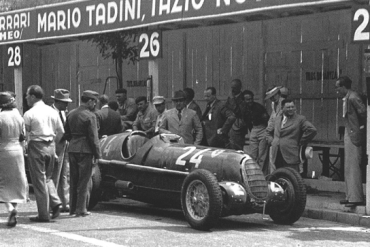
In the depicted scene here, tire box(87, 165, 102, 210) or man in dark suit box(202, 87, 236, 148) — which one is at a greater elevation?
man in dark suit box(202, 87, 236, 148)

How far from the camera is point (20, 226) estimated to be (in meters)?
11.8

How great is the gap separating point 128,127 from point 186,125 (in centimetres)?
240

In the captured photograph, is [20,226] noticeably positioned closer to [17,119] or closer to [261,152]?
[17,119]

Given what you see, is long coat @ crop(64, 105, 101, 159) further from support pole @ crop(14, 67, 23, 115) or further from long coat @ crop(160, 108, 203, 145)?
support pole @ crop(14, 67, 23, 115)

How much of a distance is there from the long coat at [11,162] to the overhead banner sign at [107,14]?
15.2 feet

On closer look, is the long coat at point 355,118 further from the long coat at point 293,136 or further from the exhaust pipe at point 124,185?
the exhaust pipe at point 124,185

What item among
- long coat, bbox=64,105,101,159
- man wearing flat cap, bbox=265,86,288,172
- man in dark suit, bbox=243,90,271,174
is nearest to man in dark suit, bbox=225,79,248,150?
man in dark suit, bbox=243,90,271,174

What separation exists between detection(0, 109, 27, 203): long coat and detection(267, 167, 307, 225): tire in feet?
11.8

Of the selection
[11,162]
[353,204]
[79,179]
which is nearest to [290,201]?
[353,204]

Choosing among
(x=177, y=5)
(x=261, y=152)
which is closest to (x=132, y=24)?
(x=177, y=5)

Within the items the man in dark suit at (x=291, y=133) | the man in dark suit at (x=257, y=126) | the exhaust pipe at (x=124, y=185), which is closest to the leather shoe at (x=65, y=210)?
the exhaust pipe at (x=124, y=185)

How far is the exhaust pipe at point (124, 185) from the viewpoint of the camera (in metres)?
13.2

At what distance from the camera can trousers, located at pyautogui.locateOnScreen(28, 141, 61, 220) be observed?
40.4 feet

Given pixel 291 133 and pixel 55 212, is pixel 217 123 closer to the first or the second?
pixel 291 133
